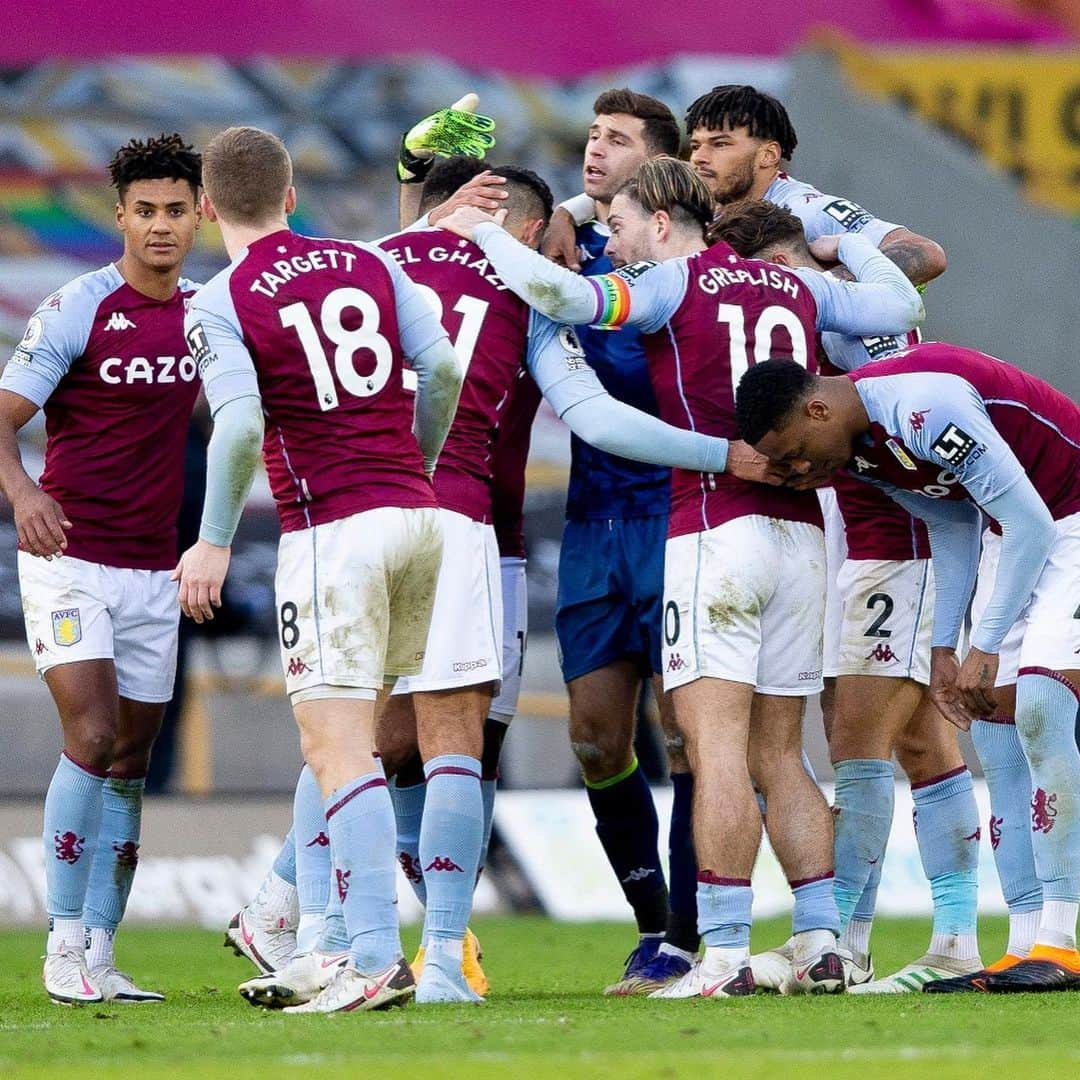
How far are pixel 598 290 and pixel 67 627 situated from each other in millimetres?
2020

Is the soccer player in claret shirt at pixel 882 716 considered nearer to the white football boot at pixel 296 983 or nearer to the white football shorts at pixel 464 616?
the white football shorts at pixel 464 616

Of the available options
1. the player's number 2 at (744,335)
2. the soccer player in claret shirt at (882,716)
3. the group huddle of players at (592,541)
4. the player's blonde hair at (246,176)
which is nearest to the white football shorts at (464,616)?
the group huddle of players at (592,541)

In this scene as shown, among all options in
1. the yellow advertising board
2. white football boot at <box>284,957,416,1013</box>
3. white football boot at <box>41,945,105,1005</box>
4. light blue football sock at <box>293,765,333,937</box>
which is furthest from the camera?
the yellow advertising board

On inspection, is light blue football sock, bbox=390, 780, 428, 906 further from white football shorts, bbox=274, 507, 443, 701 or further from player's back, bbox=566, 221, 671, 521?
white football shorts, bbox=274, 507, 443, 701

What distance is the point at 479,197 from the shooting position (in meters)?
6.09

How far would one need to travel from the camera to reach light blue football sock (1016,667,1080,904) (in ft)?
18.1

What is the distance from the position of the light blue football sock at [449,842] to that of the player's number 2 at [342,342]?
1.11m

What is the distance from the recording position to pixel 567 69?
620 inches

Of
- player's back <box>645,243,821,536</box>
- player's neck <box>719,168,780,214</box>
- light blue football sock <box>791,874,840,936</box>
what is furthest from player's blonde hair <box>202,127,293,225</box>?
light blue football sock <box>791,874,840,936</box>

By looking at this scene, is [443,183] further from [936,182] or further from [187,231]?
[936,182]

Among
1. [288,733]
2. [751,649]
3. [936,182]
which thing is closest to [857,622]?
[751,649]

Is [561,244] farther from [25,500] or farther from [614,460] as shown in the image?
[25,500]

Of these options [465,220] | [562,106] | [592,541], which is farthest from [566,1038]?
[562,106]

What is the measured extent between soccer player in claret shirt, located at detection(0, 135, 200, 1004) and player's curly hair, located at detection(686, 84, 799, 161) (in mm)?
1735
